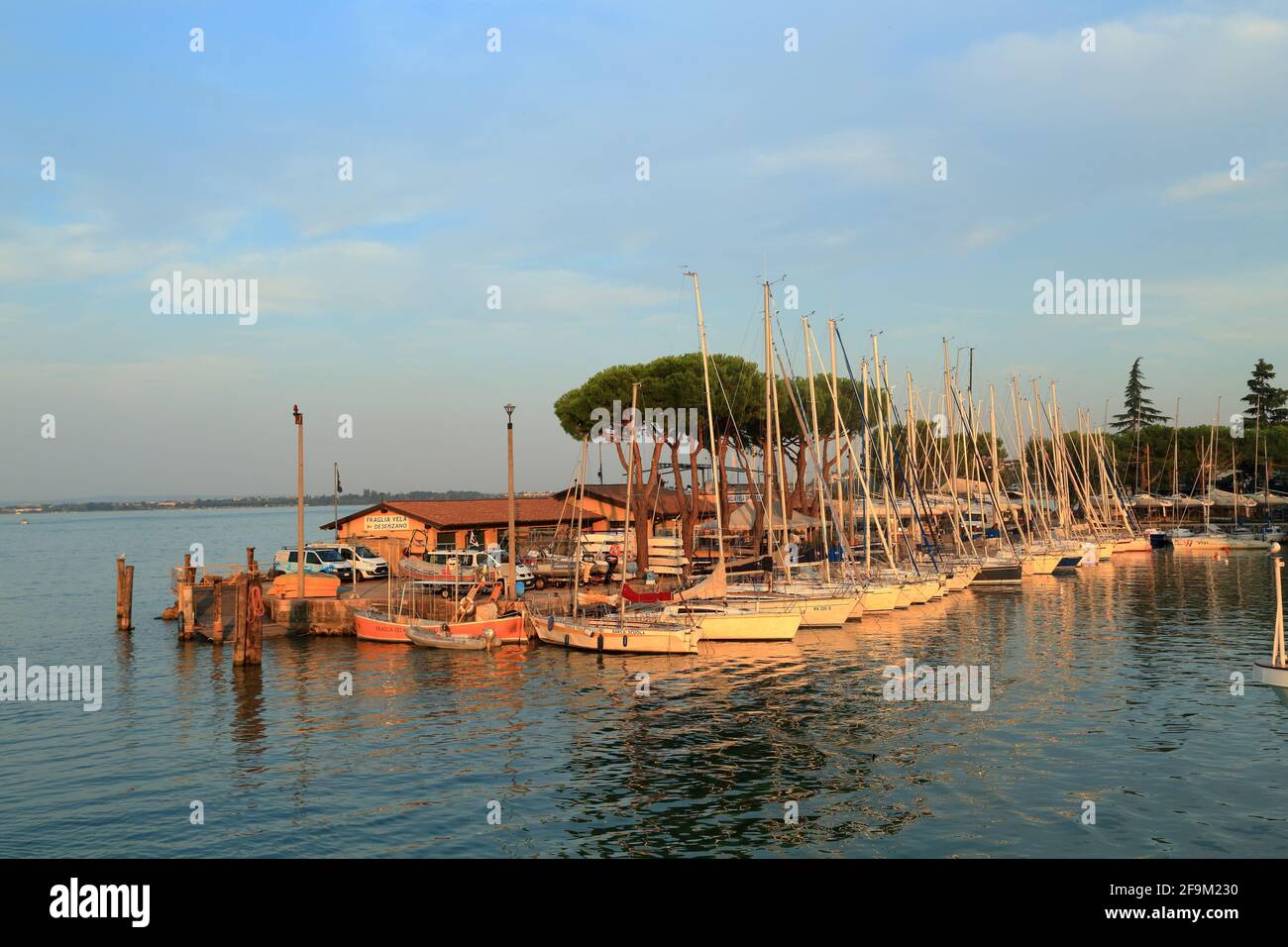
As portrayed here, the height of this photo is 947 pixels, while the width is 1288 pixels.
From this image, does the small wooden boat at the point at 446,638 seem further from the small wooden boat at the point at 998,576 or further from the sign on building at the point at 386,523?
the small wooden boat at the point at 998,576

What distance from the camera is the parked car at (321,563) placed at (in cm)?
5859

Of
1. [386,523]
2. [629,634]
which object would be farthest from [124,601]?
[629,634]

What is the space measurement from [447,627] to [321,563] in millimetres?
21115

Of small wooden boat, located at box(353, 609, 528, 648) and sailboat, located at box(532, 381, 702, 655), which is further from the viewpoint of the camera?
small wooden boat, located at box(353, 609, 528, 648)

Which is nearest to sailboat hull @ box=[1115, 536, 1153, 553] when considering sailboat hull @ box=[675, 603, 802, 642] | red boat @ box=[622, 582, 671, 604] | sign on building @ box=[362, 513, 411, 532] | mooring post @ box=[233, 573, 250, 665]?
red boat @ box=[622, 582, 671, 604]

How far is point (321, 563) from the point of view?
60094 mm

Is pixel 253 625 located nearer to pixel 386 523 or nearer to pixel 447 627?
pixel 447 627

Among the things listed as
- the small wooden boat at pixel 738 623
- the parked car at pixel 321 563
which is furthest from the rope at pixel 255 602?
the parked car at pixel 321 563

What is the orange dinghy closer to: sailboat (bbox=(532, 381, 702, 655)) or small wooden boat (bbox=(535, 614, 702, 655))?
sailboat (bbox=(532, 381, 702, 655))

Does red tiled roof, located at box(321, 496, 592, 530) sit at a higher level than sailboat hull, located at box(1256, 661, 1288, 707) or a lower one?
higher

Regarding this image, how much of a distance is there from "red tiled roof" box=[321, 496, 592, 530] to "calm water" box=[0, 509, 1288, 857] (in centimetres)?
2548

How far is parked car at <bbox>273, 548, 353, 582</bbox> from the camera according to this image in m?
58.6
